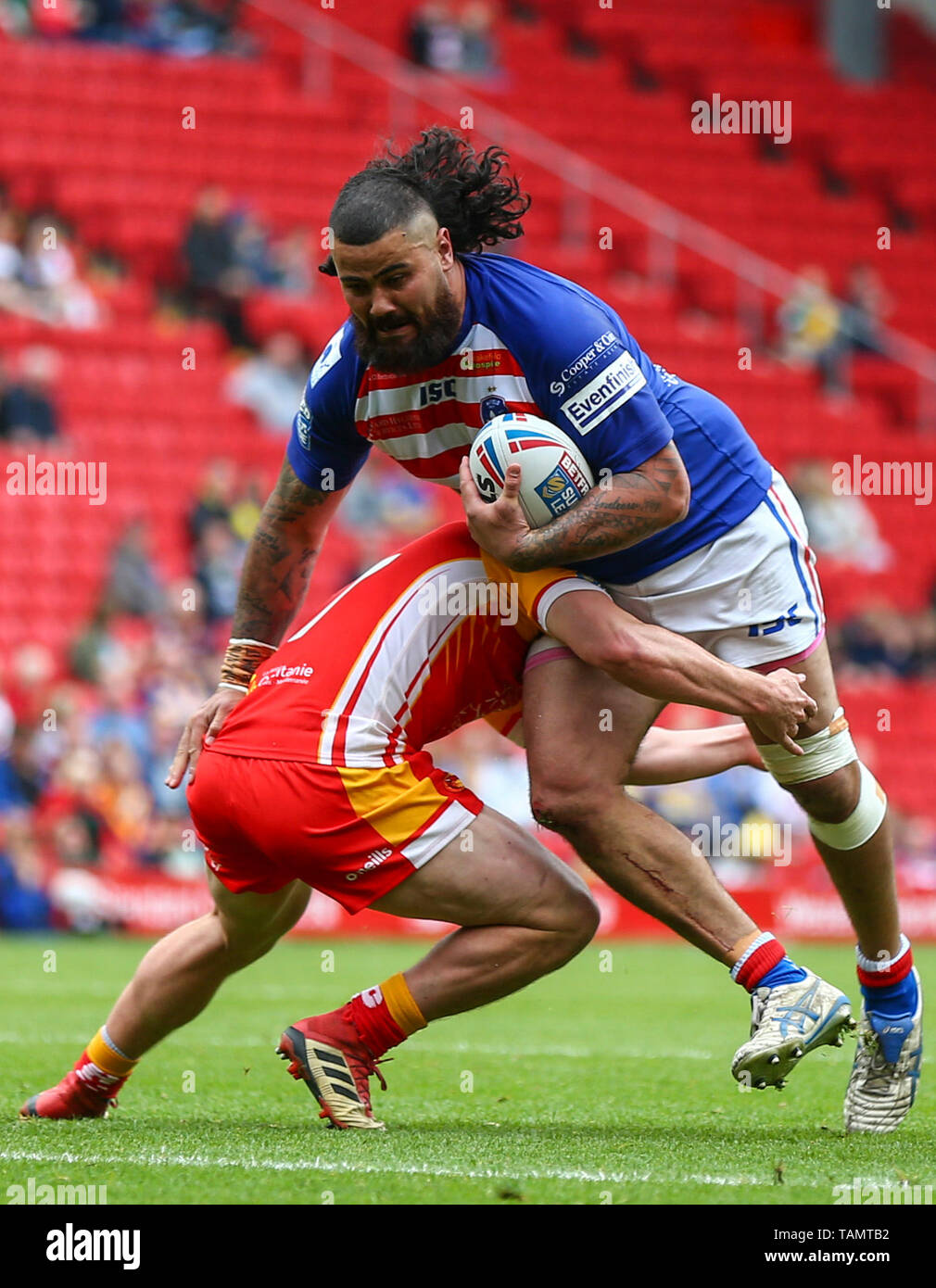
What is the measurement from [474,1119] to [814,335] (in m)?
15.7

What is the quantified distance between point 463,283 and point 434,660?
96 cm

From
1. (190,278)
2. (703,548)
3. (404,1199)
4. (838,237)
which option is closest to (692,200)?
(838,237)

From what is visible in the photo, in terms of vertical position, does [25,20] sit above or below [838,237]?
above

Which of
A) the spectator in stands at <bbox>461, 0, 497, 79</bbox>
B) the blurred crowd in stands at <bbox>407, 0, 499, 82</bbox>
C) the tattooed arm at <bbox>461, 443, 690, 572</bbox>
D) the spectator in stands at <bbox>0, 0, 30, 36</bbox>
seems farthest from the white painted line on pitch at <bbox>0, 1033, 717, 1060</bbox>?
the spectator in stands at <bbox>461, 0, 497, 79</bbox>

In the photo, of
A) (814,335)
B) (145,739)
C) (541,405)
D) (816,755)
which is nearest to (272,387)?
(145,739)

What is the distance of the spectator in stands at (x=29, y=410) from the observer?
49.5 feet

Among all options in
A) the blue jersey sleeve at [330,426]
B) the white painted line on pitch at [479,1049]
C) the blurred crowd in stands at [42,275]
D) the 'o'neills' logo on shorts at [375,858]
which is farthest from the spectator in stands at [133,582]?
the 'o'neills' logo on shorts at [375,858]

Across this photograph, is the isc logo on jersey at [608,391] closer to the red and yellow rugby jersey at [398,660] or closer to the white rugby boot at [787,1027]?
the red and yellow rugby jersey at [398,660]

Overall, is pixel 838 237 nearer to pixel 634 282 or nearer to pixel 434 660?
pixel 634 282

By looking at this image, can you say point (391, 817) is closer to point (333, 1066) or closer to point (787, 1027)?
point (333, 1066)

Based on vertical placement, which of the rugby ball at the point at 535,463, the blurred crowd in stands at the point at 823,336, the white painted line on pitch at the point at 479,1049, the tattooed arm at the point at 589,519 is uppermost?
the blurred crowd in stands at the point at 823,336

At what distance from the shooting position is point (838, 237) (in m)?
21.8

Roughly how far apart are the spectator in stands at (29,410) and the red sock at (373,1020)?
11.4 metres

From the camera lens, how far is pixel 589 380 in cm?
436
